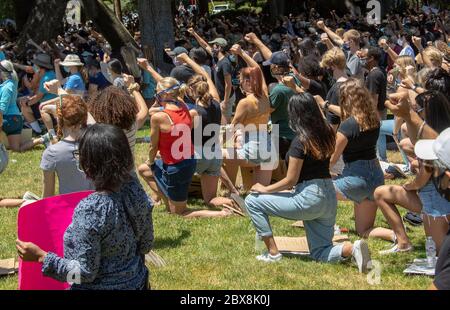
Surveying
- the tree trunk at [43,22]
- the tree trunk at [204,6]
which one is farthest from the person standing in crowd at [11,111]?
the tree trunk at [204,6]

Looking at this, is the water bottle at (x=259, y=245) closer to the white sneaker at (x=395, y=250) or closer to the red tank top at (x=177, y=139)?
the white sneaker at (x=395, y=250)

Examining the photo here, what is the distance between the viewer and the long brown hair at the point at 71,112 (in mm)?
5836

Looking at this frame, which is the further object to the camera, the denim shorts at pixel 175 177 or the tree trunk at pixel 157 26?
the tree trunk at pixel 157 26

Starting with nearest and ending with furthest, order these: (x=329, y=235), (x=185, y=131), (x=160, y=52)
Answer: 1. (x=329, y=235)
2. (x=185, y=131)
3. (x=160, y=52)

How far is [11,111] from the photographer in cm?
1148

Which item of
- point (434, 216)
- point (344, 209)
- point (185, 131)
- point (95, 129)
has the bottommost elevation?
point (344, 209)

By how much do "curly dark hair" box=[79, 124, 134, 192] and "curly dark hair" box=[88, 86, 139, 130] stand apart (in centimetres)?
262

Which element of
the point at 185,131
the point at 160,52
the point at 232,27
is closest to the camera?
the point at 185,131

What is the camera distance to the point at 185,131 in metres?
7.61

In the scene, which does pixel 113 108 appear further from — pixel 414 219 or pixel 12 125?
pixel 12 125

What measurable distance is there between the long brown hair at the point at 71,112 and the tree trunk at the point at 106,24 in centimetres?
1575

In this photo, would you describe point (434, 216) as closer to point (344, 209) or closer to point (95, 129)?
point (344, 209)

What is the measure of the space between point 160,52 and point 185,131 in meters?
11.3
